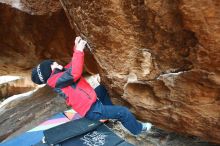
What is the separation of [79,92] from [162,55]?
0.95 m

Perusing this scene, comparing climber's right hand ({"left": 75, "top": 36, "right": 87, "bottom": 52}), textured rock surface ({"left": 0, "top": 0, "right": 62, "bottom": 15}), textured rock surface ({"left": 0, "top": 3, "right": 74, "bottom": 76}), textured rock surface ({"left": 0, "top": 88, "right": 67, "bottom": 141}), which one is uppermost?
textured rock surface ({"left": 0, "top": 0, "right": 62, "bottom": 15})

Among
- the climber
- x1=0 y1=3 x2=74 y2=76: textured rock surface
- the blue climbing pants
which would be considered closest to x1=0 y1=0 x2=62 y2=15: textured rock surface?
x1=0 y1=3 x2=74 y2=76: textured rock surface

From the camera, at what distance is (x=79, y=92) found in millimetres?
3518

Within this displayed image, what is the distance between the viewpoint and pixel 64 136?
3525 mm

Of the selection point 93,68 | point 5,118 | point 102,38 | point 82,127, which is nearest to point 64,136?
point 82,127

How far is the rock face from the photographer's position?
105 inches

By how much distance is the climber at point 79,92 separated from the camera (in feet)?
11.2

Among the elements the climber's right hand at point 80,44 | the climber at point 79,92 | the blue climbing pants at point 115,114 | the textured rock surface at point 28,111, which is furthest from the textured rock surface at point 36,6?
the blue climbing pants at point 115,114

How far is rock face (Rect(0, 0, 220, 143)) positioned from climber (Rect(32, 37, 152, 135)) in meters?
0.14

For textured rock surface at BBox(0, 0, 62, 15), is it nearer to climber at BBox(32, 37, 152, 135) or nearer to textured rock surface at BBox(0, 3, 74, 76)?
textured rock surface at BBox(0, 3, 74, 76)

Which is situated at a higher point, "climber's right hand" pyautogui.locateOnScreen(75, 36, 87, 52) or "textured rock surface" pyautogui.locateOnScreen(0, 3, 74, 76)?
"climber's right hand" pyautogui.locateOnScreen(75, 36, 87, 52)

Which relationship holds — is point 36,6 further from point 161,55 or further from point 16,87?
point 161,55

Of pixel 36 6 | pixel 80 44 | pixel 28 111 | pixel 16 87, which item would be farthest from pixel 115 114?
pixel 16 87

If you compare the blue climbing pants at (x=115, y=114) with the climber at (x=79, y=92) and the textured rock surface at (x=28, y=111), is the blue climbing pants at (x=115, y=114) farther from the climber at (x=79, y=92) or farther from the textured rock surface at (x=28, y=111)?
the textured rock surface at (x=28, y=111)
